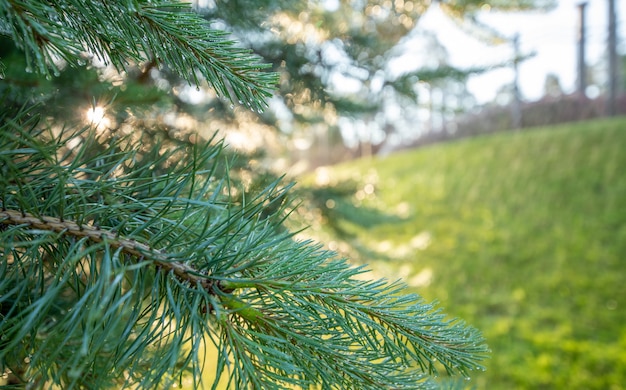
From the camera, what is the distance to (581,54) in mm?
7676

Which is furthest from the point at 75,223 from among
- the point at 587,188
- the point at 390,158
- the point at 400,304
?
the point at 390,158

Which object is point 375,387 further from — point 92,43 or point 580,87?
point 580,87

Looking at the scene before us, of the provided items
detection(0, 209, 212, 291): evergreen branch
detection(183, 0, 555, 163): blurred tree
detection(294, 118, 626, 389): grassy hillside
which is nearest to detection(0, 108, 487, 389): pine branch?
detection(0, 209, 212, 291): evergreen branch

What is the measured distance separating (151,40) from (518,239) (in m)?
5.21

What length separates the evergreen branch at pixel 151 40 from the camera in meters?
0.29

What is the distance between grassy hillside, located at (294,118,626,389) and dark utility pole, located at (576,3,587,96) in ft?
7.24

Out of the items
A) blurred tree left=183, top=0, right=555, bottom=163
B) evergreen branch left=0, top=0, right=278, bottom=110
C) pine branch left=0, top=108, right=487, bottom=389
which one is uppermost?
blurred tree left=183, top=0, right=555, bottom=163

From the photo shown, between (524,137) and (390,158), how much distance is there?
239 centimetres

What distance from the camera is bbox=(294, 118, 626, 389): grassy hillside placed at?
295 centimetres

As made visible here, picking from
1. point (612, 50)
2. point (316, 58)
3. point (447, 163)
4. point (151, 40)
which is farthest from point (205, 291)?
point (612, 50)

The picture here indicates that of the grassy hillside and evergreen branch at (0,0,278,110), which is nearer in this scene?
evergreen branch at (0,0,278,110)

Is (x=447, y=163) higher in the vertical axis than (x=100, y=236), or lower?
higher

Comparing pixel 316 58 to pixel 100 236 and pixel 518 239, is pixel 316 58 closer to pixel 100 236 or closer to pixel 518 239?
pixel 100 236

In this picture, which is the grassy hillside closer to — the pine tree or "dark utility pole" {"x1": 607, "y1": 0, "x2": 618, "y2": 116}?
"dark utility pole" {"x1": 607, "y1": 0, "x2": 618, "y2": 116}
